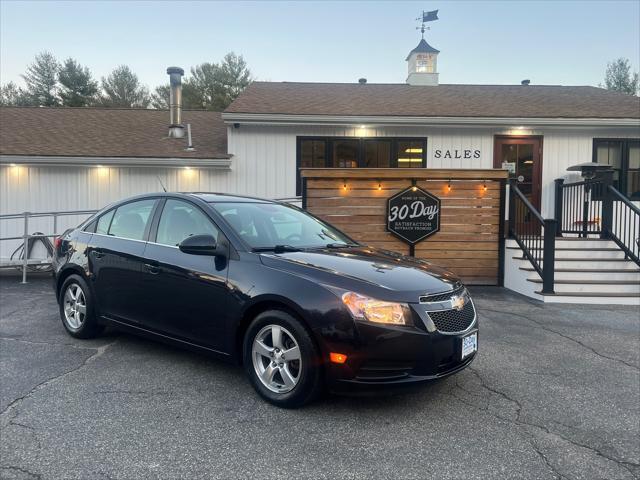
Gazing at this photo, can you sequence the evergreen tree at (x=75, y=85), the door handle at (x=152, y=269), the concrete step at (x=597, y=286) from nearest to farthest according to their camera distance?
the door handle at (x=152, y=269)
the concrete step at (x=597, y=286)
the evergreen tree at (x=75, y=85)

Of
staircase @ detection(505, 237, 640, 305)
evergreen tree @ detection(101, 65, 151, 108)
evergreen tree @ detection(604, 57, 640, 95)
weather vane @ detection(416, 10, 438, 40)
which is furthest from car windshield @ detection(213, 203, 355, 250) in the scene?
evergreen tree @ detection(604, 57, 640, 95)

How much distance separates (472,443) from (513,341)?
2711mm

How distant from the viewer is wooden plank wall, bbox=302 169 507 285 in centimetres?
855

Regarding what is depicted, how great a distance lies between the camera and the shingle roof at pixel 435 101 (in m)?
10.8

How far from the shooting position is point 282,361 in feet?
10.6

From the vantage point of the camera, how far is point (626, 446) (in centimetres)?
286

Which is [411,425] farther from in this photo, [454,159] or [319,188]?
[454,159]

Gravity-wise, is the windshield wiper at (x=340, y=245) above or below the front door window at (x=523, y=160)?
below

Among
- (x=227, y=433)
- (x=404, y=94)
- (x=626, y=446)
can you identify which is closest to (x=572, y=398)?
(x=626, y=446)

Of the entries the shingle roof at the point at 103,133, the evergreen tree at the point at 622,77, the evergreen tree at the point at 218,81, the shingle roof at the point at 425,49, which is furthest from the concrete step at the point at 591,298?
the evergreen tree at the point at 622,77

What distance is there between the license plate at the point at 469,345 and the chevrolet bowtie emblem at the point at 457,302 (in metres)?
0.22

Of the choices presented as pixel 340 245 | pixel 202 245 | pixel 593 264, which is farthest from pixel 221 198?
pixel 593 264

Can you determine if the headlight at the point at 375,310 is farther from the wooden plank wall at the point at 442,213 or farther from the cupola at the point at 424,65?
the cupola at the point at 424,65

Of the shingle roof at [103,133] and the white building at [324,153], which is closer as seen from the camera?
the white building at [324,153]
